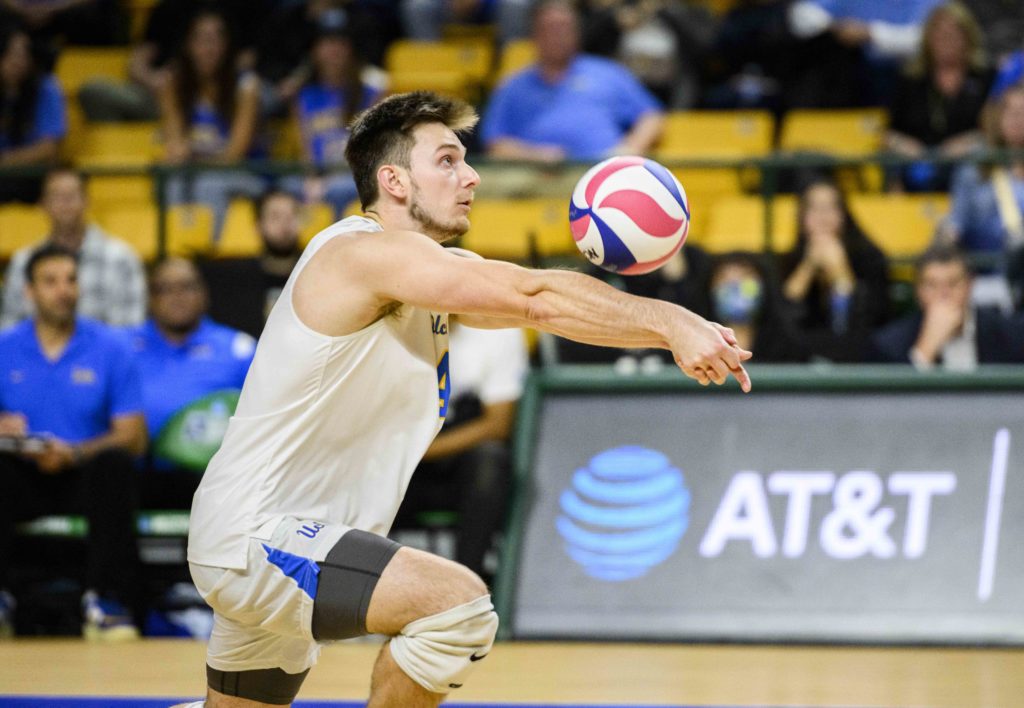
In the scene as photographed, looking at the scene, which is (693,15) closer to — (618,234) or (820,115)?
(820,115)

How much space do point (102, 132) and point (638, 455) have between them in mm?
5759

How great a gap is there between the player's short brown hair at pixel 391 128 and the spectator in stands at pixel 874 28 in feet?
22.5

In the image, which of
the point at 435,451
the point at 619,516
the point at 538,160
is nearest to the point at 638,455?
the point at 619,516

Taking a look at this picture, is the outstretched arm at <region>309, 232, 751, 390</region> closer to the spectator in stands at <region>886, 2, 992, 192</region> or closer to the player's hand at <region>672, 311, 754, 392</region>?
the player's hand at <region>672, 311, 754, 392</region>

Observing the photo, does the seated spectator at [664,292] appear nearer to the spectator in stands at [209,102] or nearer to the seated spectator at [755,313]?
the seated spectator at [755,313]

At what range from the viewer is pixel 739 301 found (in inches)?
318

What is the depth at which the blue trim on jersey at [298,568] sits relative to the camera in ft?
12.7

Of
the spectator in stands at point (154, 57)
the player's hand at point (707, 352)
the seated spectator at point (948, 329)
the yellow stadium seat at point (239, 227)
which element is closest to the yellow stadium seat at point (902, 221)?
the seated spectator at point (948, 329)

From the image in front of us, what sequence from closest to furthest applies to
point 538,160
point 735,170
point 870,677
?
point 870,677, point 538,160, point 735,170

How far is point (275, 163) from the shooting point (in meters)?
9.16

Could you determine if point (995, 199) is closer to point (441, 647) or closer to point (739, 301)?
point (739, 301)

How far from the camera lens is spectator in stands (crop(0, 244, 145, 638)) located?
7371mm

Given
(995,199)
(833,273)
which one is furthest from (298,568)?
(995,199)

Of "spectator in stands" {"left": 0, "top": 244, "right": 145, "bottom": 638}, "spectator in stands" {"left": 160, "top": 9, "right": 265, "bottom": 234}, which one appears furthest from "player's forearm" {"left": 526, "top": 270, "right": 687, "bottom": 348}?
"spectator in stands" {"left": 160, "top": 9, "right": 265, "bottom": 234}
